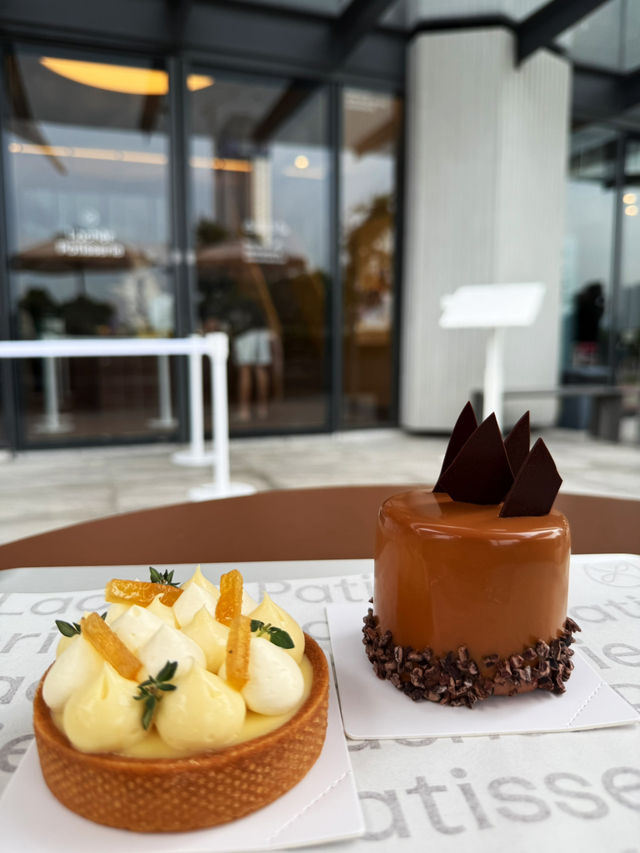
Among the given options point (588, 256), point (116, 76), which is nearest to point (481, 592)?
point (116, 76)

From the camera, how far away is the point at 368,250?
16.0ft

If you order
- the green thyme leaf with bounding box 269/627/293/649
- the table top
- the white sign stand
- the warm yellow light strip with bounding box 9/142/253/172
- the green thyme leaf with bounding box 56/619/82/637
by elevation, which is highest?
the warm yellow light strip with bounding box 9/142/253/172

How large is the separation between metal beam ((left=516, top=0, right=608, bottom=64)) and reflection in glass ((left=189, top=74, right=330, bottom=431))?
1.47 metres

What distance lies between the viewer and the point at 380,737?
43cm

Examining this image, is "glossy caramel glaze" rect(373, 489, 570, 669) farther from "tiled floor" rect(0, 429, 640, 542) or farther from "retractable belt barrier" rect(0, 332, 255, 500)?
"tiled floor" rect(0, 429, 640, 542)

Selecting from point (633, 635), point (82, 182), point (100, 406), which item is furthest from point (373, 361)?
point (633, 635)

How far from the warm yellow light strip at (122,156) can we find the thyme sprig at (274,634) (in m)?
4.39

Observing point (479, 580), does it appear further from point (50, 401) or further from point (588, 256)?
point (588, 256)

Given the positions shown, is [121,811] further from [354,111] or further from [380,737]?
[354,111]

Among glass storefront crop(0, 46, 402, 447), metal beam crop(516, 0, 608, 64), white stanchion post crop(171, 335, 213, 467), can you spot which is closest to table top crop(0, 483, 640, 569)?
white stanchion post crop(171, 335, 213, 467)

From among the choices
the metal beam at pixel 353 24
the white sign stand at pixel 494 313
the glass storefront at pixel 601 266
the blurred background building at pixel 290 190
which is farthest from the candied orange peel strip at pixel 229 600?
the glass storefront at pixel 601 266

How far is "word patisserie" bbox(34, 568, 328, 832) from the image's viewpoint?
346mm

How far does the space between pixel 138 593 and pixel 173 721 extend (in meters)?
0.15

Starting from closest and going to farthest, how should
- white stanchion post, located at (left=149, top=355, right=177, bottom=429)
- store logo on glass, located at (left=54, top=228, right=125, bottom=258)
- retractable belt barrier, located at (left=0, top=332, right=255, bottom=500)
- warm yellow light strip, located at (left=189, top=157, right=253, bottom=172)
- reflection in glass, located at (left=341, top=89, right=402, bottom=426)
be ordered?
Result: 1. retractable belt barrier, located at (left=0, top=332, right=255, bottom=500)
2. store logo on glass, located at (left=54, top=228, right=125, bottom=258)
3. warm yellow light strip, located at (left=189, top=157, right=253, bottom=172)
4. white stanchion post, located at (left=149, top=355, right=177, bottom=429)
5. reflection in glass, located at (left=341, top=89, right=402, bottom=426)
